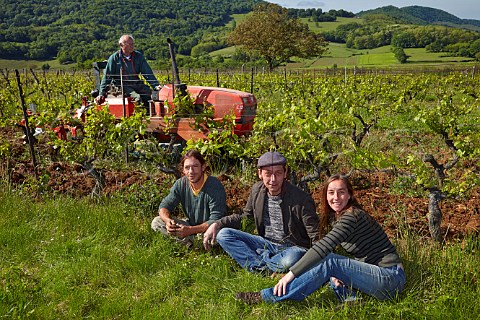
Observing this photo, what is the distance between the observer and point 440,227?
4344 millimetres

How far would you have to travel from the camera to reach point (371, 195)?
17.6 feet

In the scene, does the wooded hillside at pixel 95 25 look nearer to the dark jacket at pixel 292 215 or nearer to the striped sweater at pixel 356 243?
the dark jacket at pixel 292 215

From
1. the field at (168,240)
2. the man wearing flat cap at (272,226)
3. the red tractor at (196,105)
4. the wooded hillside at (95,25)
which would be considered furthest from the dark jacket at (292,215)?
the wooded hillside at (95,25)

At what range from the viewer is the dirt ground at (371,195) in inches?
176

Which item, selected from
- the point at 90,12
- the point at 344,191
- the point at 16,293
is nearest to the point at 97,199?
the point at 16,293

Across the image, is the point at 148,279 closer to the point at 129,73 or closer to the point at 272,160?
the point at 272,160

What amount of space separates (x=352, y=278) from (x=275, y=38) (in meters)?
36.2

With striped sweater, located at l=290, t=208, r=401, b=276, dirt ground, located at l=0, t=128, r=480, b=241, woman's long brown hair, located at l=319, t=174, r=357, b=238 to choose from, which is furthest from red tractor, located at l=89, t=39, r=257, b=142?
striped sweater, located at l=290, t=208, r=401, b=276

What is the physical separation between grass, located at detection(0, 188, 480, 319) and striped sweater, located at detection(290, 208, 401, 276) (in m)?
0.31

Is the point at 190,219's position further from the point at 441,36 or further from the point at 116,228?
the point at 441,36

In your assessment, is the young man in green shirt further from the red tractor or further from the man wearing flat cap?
the red tractor

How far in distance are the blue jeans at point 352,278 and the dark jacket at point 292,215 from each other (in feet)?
1.41

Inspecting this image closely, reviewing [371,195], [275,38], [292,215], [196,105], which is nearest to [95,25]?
[275,38]

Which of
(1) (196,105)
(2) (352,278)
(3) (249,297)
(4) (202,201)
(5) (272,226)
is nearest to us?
(2) (352,278)
